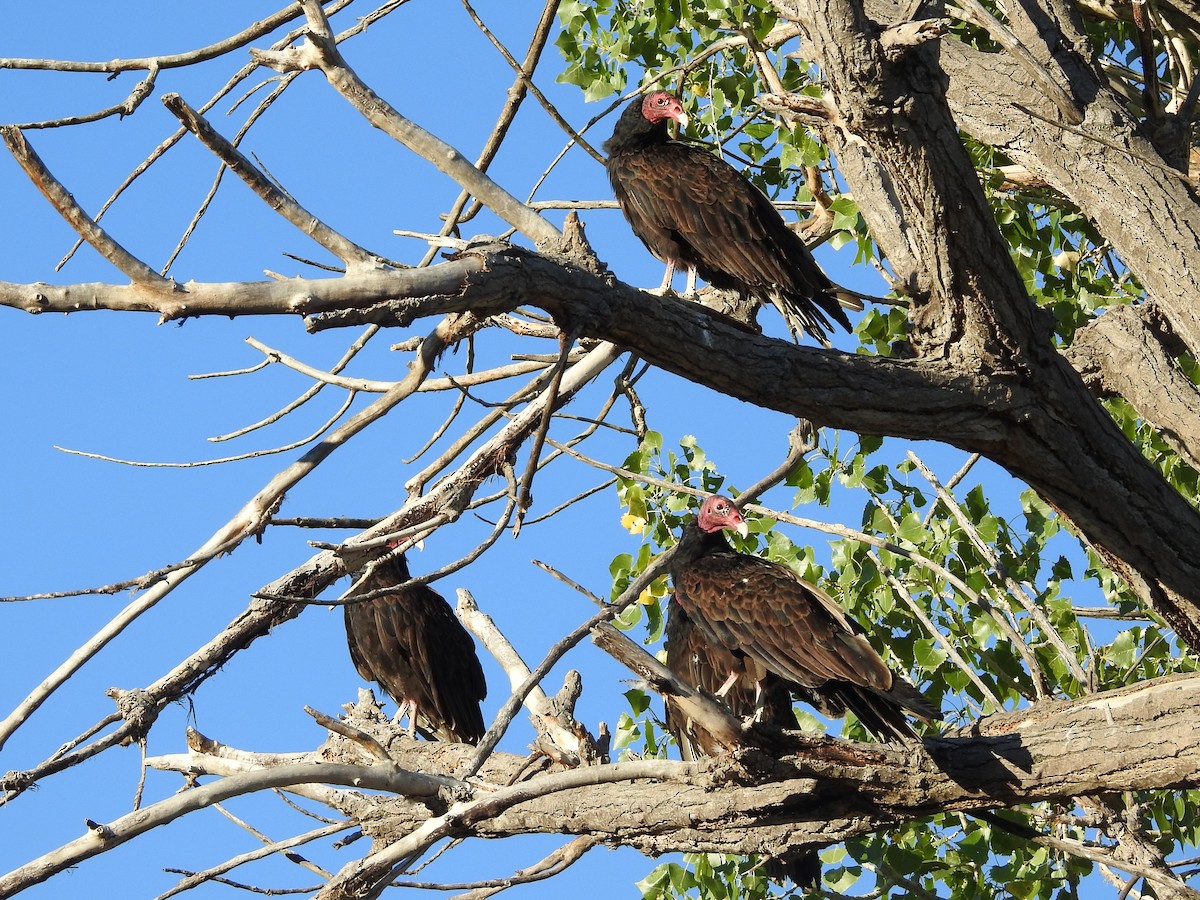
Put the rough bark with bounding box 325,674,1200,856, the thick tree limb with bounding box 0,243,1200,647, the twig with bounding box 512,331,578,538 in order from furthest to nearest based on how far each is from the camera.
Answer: the rough bark with bounding box 325,674,1200,856, the twig with bounding box 512,331,578,538, the thick tree limb with bounding box 0,243,1200,647

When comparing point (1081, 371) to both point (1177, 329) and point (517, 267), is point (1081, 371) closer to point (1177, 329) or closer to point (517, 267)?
point (1177, 329)

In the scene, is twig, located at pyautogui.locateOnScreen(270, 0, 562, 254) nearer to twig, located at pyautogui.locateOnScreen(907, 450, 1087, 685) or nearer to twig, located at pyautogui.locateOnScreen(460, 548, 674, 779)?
twig, located at pyautogui.locateOnScreen(460, 548, 674, 779)

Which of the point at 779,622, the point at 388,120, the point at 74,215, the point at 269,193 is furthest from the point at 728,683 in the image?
Result: the point at 74,215

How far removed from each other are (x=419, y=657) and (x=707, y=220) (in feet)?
7.00

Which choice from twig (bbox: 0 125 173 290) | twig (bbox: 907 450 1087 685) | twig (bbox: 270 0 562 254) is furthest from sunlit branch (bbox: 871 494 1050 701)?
twig (bbox: 0 125 173 290)

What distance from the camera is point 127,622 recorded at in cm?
226

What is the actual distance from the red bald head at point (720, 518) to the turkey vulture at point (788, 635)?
2.7 inches

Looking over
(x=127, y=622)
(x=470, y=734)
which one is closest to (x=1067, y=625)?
(x=470, y=734)

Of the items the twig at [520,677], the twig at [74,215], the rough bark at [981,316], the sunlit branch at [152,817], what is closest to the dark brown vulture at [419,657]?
the twig at [520,677]

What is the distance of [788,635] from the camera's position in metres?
3.42

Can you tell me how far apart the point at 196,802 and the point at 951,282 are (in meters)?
1.74

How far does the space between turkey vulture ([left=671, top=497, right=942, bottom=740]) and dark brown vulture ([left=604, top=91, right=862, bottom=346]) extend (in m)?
0.71

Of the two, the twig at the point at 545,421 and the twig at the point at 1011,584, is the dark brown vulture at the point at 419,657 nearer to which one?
the twig at the point at 1011,584

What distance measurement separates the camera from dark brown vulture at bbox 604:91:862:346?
4230mm
